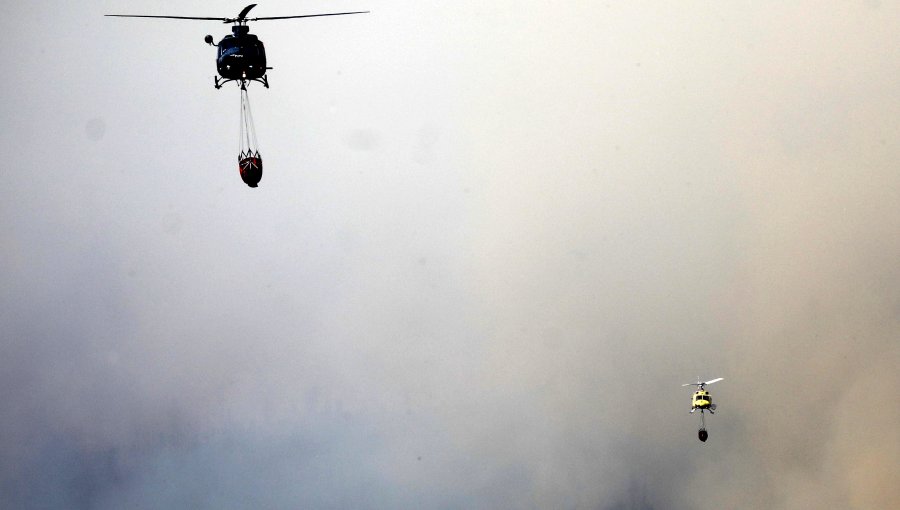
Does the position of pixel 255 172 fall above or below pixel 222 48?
below

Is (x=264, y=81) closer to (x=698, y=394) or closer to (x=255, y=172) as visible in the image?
(x=255, y=172)

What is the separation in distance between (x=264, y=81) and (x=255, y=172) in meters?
8.26

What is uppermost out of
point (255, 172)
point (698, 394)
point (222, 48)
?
point (222, 48)

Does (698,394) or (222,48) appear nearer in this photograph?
(222,48)

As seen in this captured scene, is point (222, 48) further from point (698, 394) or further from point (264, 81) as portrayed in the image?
point (698, 394)

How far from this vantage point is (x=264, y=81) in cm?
9225

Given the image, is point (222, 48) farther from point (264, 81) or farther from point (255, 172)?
point (255, 172)

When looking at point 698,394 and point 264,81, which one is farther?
point 698,394

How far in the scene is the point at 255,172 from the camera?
9669 centimetres

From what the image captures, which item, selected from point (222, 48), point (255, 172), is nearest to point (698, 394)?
point (255, 172)

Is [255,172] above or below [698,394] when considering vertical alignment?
above

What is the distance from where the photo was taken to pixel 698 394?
441 ft

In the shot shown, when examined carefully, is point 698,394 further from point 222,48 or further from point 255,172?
point 222,48

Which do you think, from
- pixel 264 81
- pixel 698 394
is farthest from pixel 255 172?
pixel 698 394
